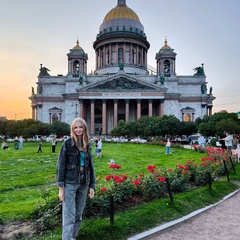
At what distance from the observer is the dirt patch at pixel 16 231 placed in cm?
543

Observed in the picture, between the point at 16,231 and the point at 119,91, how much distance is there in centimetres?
5305

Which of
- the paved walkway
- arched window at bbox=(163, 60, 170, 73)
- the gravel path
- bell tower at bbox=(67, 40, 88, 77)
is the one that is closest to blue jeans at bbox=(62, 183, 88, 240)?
the paved walkway

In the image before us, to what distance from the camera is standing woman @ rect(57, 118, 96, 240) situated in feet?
15.3

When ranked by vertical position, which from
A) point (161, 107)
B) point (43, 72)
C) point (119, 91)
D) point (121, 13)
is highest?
point (121, 13)

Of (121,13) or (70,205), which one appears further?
(121,13)

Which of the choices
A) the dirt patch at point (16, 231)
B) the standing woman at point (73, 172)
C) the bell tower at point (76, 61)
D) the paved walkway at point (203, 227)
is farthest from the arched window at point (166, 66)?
the standing woman at point (73, 172)

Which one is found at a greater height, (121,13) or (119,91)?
(121,13)

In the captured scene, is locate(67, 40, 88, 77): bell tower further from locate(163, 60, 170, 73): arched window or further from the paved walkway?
the paved walkway

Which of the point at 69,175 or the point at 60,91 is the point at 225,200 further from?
the point at 60,91

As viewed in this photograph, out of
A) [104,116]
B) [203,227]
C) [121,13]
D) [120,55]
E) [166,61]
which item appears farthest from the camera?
[121,13]

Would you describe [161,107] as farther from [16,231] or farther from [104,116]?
[16,231]

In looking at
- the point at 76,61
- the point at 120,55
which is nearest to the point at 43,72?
the point at 76,61

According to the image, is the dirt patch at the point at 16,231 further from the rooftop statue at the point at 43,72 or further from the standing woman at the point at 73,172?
the rooftop statue at the point at 43,72

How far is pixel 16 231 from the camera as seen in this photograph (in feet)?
18.8
